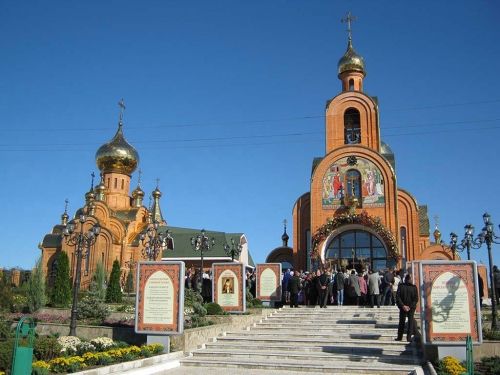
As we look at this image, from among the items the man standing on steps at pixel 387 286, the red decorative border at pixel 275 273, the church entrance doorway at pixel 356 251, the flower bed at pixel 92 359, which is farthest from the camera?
the church entrance doorway at pixel 356 251

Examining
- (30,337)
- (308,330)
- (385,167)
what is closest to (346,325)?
(308,330)

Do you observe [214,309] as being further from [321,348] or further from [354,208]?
[354,208]

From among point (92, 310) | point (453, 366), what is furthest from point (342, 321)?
point (92, 310)

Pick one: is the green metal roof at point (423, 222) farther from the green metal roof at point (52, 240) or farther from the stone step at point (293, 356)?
the green metal roof at point (52, 240)

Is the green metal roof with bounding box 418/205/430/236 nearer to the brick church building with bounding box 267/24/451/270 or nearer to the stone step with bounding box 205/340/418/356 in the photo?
the brick church building with bounding box 267/24/451/270

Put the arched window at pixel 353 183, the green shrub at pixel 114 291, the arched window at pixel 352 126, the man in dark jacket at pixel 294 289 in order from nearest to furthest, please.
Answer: the man in dark jacket at pixel 294 289 < the green shrub at pixel 114 291 < the arched window at pixel 353 183 < the arched window at pixel 352 126

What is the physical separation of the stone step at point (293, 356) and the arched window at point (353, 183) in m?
16.7

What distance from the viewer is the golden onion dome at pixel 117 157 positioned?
4434 centimetres

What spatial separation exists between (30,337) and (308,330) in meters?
8.36

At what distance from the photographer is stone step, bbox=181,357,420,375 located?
394 inches

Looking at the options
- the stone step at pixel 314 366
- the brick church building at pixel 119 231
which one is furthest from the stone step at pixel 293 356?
the brick church building at pixel 119 231

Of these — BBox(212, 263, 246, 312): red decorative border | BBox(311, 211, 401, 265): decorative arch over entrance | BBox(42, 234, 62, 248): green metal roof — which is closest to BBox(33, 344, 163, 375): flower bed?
BBox(212, 263, 246, 312): red decorative border

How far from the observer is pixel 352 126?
31203 millimetres

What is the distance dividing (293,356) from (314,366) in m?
1.19
